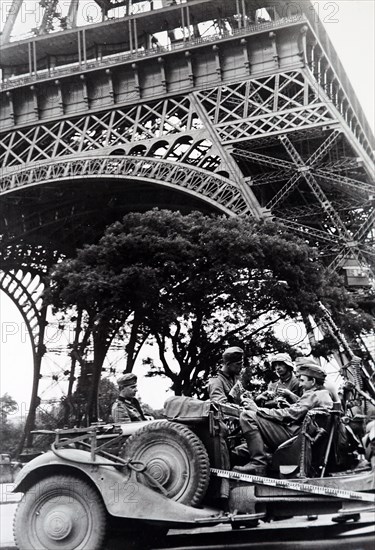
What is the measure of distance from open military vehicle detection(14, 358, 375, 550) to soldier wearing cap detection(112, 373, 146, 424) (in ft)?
3.03

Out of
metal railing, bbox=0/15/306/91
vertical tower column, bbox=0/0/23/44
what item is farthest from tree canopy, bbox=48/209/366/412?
vertical tower column, bbox=0/0/23/44

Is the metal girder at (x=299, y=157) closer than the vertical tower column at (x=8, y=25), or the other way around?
the metal girder at (x=299, y=157)

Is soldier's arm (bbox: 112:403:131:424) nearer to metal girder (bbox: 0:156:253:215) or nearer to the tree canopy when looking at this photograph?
the tree canopy

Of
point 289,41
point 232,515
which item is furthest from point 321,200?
point 232,515

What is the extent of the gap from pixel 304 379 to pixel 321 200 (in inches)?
663

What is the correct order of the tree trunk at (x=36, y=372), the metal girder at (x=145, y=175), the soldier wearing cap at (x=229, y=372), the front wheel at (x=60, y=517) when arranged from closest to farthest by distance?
1. the front wheel at (x=60, y=517)
2. the soldier wearing cap at (x=229, y=372)
3. the metal girder at (x=145, y=175)
4. the tree trunk at (x=36, y=372)

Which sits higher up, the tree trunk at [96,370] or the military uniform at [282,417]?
the tree trunk at [96,370]

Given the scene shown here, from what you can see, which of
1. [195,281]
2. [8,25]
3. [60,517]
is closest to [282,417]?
[60,517]

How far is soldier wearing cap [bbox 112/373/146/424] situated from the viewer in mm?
8406

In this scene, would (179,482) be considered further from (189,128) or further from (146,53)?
(146,53)

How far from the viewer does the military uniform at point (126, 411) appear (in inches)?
330

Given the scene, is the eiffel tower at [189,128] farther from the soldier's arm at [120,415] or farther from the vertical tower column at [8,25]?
the soldier's arm at [120,415]

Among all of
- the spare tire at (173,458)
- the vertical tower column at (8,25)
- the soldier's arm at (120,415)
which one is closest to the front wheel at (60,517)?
the spare tire at (173,458)

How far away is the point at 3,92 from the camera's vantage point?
30812mm
